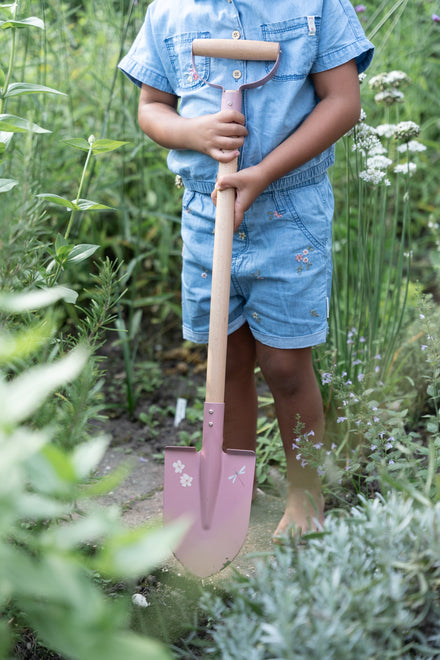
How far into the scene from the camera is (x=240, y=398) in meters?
1.70

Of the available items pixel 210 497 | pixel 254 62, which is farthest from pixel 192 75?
pixel 210 497

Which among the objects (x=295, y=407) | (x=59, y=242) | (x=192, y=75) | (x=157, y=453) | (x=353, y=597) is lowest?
(x=157, y=453)

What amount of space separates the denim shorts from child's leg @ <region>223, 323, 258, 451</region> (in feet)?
0.42

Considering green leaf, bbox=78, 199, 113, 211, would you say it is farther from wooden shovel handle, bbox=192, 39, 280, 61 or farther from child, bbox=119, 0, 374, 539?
wooden shovel handle, bbox=192, 39, 280, 61

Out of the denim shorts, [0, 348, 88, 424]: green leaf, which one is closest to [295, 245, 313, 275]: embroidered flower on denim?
the denim shorts

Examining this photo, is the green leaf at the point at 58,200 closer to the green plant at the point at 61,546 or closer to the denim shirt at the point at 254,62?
the denim shirt at the point at 254,62

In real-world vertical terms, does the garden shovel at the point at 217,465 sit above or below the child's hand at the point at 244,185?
below

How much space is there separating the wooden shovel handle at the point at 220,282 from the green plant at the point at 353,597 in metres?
0.52

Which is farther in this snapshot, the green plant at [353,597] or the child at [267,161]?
the child at [267,161]

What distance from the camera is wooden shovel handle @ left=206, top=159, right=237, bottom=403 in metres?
1.38

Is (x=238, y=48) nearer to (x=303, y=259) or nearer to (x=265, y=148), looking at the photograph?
(x=265, y=148)

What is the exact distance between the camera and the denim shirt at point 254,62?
1388 mm

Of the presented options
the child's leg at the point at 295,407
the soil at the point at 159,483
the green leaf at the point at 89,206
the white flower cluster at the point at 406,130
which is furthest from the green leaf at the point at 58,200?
the white flower cluster at the point at 406,130

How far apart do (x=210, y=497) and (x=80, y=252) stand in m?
0.56
